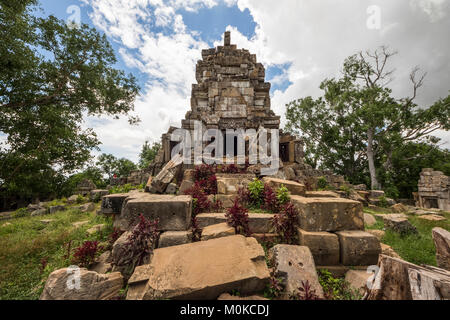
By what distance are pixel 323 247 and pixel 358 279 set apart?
22.4 inches

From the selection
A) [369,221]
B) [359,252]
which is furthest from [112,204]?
[369,221]

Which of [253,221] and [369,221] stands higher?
[253,221]

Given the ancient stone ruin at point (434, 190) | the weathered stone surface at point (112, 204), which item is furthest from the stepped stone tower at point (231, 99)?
the ancient stone ruin at point (434, 190)

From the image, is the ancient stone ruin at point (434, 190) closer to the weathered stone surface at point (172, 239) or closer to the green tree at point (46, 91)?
the weathered stone surface at point (172, 239)

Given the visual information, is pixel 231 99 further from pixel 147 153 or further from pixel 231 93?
pixel 147 153

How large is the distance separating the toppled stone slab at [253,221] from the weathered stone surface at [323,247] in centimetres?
71

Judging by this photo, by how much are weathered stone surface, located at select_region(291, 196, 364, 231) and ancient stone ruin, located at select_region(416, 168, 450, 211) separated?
59.2ft

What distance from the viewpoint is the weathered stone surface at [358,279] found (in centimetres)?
239

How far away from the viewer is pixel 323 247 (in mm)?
2947

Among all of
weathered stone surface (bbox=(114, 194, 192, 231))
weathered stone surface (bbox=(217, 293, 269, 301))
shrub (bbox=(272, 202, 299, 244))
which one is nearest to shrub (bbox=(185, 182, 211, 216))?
weathered stone surface (bbox=(114, 194, 192, 231))

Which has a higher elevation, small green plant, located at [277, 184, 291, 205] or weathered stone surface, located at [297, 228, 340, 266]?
small green plant, located at [277, 184, 291, 205]

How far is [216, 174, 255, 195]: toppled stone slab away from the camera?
4.90 metres

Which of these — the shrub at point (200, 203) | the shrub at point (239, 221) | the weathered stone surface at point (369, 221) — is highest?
the shrub at point (200, 203)

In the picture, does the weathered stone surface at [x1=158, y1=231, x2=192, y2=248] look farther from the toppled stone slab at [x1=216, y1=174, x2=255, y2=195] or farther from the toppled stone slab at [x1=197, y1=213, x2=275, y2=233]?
the toppled stone slab at [x1=216, y1=174, x2=255, y2=195]
